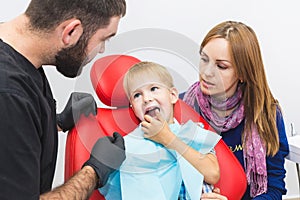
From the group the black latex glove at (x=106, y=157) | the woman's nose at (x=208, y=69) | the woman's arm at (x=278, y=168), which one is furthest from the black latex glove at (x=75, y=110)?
the woman's arm at (x=278, y=168)

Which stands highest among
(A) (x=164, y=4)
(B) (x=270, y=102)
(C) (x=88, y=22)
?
(C) (x=88, y=22)

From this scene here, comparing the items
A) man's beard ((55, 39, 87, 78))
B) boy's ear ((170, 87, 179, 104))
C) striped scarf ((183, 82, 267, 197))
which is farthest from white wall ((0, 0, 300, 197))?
man's beard ((55, 39, 87, 78))

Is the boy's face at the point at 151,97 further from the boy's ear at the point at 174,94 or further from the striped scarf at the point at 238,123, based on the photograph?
the striped scarf at the point at 238,123

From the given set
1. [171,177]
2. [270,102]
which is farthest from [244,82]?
[171,177]

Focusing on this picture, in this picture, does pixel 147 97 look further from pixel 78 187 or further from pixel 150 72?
pixel 78 187

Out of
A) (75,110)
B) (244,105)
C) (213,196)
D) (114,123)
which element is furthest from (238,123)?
(75,110)

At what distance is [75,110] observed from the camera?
1243 mm

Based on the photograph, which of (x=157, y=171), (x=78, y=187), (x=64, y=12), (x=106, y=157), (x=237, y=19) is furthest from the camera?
(x=237, y=19)

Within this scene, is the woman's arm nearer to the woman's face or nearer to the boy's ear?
the woman's face

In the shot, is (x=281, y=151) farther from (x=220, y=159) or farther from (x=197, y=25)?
(x=197, y=25)

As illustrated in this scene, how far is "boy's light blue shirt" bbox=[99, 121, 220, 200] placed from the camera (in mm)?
1191

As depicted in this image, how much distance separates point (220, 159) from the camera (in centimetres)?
129

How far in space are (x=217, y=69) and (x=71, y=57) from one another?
56cm

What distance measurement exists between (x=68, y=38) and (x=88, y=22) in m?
0.06
